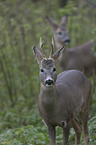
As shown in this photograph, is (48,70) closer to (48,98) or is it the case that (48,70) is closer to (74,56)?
(48,98)

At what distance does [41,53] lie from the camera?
13.7 feet

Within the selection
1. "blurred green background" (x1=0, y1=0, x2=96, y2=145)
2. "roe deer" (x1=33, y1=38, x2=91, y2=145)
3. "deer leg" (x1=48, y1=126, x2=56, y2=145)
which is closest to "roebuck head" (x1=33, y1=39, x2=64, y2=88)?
"roe deer" (x1=33, y1=38, x2=91, y2=145)

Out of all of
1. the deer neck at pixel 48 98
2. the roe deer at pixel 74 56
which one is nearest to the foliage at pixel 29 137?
the deer neck at pixel 48 98

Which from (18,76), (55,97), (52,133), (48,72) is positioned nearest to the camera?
(48,72)

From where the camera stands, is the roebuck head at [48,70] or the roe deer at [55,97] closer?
the roebuck head at [48,70]

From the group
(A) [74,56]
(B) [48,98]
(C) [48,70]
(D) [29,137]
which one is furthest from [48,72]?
(A) [74,56]

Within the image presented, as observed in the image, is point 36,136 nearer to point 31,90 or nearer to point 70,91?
point 70,91

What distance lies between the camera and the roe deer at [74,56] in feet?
29.8

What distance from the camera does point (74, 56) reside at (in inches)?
371

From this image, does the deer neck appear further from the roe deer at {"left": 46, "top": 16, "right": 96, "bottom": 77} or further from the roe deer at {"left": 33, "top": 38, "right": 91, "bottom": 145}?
the roe deer at {"left": 46, "top": 16, "right": 96, "bottom": 77}

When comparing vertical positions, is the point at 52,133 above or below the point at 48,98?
below

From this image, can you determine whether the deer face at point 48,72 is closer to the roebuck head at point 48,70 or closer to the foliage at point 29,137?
the roebuck head at point 48,70

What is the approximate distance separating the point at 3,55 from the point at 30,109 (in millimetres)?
1715

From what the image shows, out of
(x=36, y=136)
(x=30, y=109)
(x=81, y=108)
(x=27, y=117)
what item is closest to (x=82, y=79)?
(x=81, y=108)
